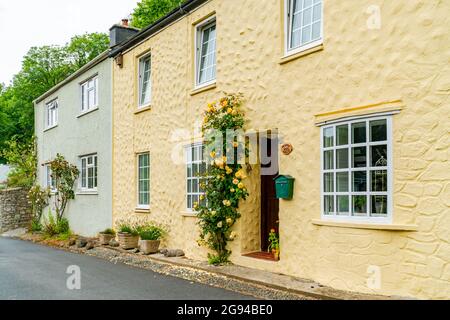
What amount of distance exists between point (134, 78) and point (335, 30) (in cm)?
800

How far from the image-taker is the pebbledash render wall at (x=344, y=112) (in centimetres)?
635

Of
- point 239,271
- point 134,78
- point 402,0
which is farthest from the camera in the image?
point 134,78

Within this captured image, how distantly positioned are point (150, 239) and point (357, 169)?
6702 millimetres

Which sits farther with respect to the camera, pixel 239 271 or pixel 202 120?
pixel 202 120

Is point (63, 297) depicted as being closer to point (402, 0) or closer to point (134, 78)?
point (402, 0)

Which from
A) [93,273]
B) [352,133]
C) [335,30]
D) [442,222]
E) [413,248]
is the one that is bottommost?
[93,273]

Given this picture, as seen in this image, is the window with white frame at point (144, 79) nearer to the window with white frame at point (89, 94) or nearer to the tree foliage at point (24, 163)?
the window with white frame at point (89, 94)

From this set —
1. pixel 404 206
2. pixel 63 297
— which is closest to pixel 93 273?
pixel 63 297

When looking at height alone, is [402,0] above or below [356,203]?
above

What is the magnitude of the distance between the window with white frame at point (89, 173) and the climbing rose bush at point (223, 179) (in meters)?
7.94

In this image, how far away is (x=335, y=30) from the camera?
25.1ft

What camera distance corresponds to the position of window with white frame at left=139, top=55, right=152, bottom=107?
45.5ft

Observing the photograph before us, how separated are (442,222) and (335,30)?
3539mm
